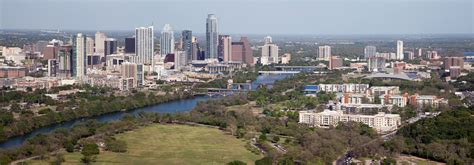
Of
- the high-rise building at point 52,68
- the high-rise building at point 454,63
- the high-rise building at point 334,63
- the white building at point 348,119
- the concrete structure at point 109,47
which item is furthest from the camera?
the concrete structure at point 109,47

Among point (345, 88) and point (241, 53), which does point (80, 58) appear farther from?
point (241, 53)

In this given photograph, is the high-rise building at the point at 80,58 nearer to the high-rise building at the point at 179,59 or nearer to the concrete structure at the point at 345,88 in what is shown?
the high-rise building at the point at 179,59

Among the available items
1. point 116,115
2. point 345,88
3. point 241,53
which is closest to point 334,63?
point 241,53

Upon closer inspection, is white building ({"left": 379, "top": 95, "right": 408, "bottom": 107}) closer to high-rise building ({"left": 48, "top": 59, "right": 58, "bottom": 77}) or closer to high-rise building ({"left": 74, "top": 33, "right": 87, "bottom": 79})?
high-rise building ({"left": 74, "top": 33, "right": 87, "bottom": 79})

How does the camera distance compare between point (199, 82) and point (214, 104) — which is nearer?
point (214, 104)

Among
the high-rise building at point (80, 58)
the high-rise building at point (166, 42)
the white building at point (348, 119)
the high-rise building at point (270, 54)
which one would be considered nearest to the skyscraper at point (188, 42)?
the high-rise building at point (166, 42)

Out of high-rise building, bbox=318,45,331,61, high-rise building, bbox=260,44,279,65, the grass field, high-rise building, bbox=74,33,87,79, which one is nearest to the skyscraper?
high-rise building, bbox=260,44,279,65

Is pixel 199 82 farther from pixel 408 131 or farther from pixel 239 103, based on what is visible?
pixel 408 131

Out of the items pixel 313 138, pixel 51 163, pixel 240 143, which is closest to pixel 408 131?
pixel 313 138
